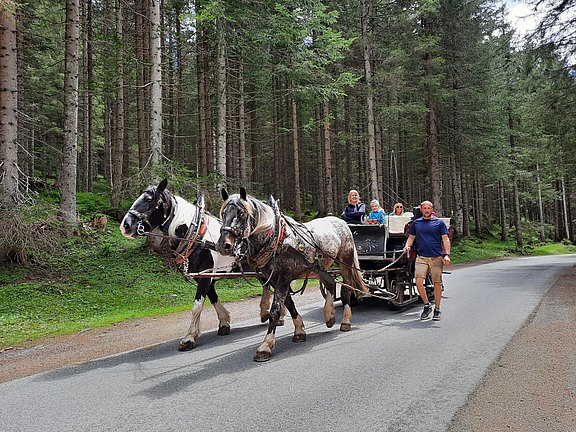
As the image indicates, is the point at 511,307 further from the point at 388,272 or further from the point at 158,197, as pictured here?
the point at 158,197

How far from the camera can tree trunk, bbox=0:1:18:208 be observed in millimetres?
10008

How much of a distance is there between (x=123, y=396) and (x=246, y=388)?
3.93 feet

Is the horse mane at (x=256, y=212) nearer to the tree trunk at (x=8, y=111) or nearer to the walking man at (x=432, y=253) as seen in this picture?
the walking man at (x=432, y=253)

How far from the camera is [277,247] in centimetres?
541

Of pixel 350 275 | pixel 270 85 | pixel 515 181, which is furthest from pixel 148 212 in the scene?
pixel 515 181

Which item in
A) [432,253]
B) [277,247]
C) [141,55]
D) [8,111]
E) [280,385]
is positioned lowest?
[280,385]

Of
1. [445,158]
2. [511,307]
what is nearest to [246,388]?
[511,307]

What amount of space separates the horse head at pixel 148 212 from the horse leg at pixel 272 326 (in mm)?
1922

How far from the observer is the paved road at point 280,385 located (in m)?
3.44

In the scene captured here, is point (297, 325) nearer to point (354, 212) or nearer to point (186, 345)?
point (186, 345)

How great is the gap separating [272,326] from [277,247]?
1.02 meters

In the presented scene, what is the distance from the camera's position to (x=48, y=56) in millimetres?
24734

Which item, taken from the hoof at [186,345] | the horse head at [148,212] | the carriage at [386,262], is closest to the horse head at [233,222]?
the horse head at [148,212]

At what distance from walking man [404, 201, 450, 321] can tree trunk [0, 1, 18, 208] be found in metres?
9.37
